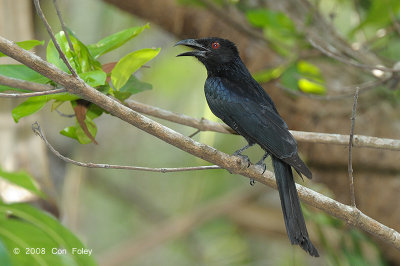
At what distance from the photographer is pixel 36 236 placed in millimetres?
2934

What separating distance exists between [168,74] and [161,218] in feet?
Result: 6.14

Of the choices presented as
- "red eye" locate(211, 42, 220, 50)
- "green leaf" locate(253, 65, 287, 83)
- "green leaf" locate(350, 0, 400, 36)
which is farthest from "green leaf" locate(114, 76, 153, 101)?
"green leaf" locate(350, 0, 400, 36)

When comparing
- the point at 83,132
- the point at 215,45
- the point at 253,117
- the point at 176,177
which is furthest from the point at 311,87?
the point at 176,177

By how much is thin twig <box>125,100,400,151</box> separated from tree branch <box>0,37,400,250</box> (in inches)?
18.2

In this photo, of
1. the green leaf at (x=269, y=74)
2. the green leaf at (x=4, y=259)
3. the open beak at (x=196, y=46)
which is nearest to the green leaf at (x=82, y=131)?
the green leaf at (x=4, y=259)

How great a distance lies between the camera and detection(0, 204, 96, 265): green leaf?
2.89 metres

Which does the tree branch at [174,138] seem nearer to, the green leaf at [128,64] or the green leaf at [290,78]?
the green leaf at [128,64]

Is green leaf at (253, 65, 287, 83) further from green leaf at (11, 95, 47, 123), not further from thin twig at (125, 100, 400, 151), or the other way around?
green leaf at (11, 95, 47, 123)

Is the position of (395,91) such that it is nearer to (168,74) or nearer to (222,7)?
(222,7)

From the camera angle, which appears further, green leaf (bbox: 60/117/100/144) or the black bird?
green leaf (bbox: 60/117/100/144)

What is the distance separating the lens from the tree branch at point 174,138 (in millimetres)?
2062

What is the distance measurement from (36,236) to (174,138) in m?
1.24

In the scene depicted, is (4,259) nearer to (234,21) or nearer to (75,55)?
(75,55)

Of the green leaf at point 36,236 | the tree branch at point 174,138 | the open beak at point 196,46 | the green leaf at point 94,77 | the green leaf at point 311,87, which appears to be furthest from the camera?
the green leaf at point 311,87
